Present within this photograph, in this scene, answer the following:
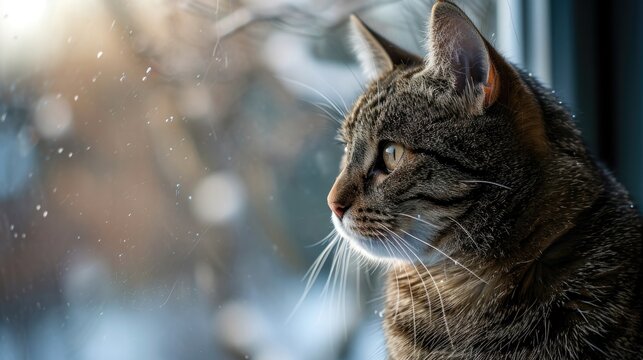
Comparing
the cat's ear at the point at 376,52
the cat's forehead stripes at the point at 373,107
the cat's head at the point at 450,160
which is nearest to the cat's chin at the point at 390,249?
the cat's head at the point at 450,160

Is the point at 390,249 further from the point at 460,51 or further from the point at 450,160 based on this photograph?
the point at 460,51

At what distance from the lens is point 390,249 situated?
0.98m

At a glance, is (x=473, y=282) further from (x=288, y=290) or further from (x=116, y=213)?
(x=116, y=213)

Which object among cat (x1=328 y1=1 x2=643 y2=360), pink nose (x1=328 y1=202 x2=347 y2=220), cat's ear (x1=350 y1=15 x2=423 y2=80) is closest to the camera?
cat (x1=328 y1=1 x2=643 y2=360)

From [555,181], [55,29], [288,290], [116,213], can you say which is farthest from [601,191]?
[55,29]

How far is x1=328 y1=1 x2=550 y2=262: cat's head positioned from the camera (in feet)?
3.05

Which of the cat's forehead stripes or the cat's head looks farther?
the cat's forehead stripes

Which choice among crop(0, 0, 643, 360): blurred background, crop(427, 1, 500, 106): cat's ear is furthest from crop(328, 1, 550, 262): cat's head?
crop(0, 0, 643, 360): blurred background

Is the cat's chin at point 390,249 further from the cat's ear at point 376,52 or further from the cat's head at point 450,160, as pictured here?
the cat's ear at point 376,52

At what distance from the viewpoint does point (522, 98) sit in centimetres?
96

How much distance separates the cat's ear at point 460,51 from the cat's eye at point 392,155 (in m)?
0.11

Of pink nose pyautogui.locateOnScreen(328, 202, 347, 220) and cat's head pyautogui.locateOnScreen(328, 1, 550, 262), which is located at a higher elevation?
cat's head pyautogui.locateOnScreen(328, 1, 550, 262)

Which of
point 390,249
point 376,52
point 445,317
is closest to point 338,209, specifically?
point 390,249

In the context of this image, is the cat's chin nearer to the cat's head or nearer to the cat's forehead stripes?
the cat's head
